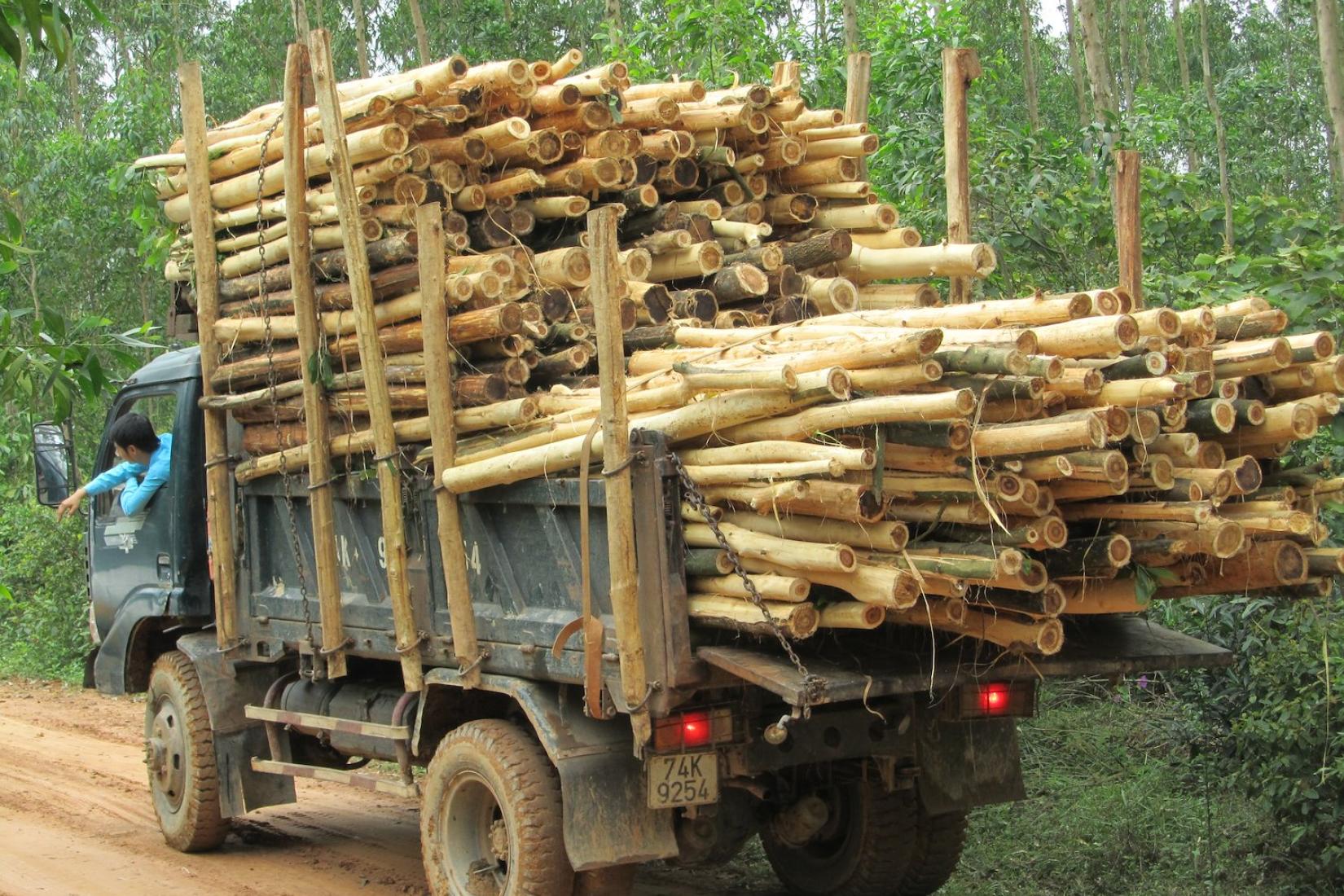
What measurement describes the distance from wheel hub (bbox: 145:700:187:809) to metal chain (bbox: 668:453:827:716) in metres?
4.12

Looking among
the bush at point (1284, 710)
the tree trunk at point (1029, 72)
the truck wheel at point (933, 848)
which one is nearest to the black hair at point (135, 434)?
the truck wheel at point (933, 848)

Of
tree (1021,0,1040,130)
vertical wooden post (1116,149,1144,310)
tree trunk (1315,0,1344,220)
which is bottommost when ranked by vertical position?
vertical wooden post (1116,149,1144,310)

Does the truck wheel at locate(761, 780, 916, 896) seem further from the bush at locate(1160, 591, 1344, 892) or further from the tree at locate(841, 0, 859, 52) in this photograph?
the tree at locate(841, 0, 859, 52)

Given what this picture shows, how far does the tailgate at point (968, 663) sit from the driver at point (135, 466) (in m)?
4.19

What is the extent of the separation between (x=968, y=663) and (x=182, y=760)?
14.9ft

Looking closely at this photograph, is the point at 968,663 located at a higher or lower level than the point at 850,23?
lower

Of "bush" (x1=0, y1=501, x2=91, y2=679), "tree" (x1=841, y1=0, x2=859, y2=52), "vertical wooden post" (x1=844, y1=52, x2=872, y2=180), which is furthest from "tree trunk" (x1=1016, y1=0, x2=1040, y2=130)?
"vertical wooden post" (x1=844, y1=52, x2=872, y2=180)

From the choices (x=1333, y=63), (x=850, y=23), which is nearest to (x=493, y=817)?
A: (x=1333, y=63)

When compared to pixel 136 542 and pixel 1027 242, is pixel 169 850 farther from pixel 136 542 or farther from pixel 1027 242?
pixel 1027 242

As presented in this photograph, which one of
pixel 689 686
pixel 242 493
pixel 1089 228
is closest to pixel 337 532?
pixel 242 493

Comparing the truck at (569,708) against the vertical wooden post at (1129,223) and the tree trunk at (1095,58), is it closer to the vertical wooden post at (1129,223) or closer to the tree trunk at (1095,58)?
the vertical wooden post at (1129,223)

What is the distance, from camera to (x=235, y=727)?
299 inches

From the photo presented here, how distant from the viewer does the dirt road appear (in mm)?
7047

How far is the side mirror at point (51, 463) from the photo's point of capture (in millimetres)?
7957
